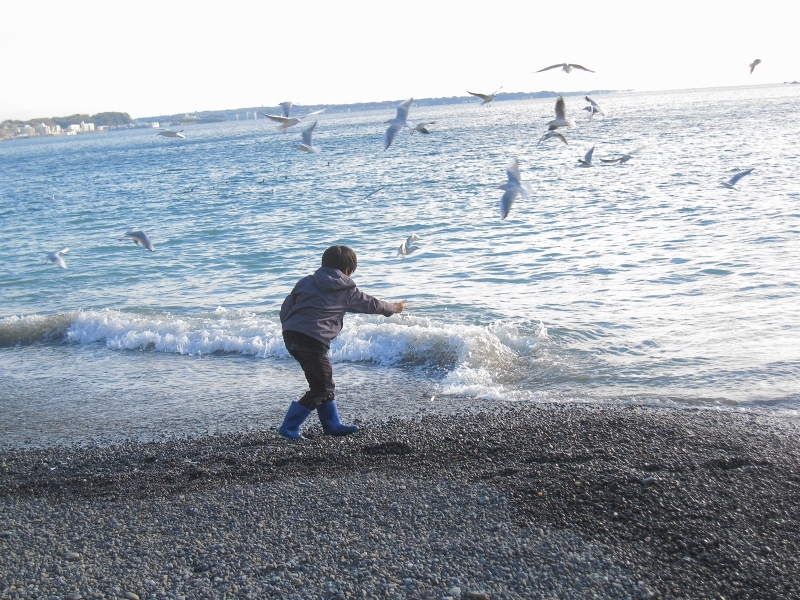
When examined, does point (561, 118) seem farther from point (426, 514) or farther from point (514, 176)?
point (426, 514)

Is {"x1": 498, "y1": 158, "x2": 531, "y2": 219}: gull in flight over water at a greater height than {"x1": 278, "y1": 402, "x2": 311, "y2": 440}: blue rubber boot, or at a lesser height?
greater

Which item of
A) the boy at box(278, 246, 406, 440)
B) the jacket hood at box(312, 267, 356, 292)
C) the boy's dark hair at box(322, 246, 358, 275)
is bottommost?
the boy at box(278, 246, 406, 440)

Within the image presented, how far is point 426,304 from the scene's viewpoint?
1177 centimetres

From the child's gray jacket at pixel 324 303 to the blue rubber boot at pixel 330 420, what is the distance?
0.72 meters

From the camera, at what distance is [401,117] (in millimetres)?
7465

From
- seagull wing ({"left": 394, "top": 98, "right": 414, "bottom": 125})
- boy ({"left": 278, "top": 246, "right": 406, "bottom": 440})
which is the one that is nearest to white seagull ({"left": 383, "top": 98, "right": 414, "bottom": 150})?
seagull wing ({"left": 394, "top": 98, "right": 414, "bottom": 125})

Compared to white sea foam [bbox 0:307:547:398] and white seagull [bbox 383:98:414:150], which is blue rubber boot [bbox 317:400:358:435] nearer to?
white sea foam [bbox 0:307:547:398]

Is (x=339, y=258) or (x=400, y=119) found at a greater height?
(x=400, y=119)

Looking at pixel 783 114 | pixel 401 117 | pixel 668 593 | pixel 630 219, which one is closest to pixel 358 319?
pixel 401 117

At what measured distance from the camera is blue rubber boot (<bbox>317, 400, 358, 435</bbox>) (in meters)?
6.36

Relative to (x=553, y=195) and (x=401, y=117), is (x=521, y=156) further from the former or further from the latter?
(x=401, y=117)

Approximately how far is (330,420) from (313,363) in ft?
2.31

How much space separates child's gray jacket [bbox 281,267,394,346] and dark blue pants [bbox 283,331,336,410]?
7 cm

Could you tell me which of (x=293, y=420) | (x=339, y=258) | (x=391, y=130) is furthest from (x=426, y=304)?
(x=339, y=258)
